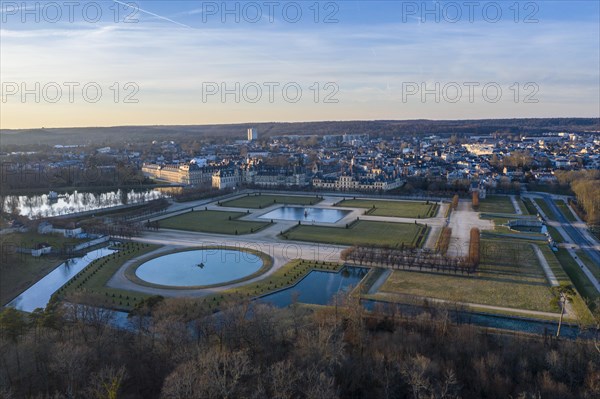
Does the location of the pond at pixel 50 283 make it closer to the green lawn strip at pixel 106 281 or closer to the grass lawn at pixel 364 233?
the green lawn strip at pixel 106 281

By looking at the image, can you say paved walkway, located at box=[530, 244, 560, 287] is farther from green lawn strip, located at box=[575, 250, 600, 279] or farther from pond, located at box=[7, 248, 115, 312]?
pond, located at box=[7, 248, 115, 312]

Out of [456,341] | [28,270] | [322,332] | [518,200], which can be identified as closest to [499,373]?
[456,341]

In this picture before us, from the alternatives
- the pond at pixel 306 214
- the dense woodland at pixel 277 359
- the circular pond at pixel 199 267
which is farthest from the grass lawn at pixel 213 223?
the dense woodland at pixel 277 359

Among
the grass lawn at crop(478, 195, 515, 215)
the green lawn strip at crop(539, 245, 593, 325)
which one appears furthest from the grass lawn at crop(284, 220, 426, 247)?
the grass lawn at crop(478, 195, 515, 215)

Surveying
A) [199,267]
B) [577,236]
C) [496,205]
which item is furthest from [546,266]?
[496,205]

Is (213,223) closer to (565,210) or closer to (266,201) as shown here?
(266,201)
